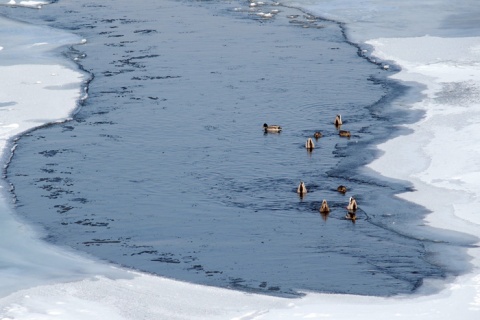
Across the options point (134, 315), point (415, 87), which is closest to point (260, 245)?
point (134, 315)

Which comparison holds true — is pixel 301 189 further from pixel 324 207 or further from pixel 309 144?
pixel 309 144

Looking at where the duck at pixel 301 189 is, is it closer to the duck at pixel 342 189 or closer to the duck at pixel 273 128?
the duck at pixel 342 189

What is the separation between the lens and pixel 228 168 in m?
15.1

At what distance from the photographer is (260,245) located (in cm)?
1230

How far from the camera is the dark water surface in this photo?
1186 centimetres

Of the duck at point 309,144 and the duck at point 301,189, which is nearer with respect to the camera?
the duck at point 301,189

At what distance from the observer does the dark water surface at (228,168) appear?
11.9 metres

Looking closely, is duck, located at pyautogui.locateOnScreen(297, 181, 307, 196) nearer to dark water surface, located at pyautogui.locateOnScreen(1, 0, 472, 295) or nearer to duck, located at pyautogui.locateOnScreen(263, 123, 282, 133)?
dark water surface, located at pyautogui.locateOnScreen(1, 0, 472, 295)

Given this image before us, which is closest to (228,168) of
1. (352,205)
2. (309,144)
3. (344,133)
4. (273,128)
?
(309,144)

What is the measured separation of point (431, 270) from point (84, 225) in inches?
186

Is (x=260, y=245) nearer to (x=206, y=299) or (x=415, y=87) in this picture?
(x=206, y=299)

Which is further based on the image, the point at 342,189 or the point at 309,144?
the point at 309,144

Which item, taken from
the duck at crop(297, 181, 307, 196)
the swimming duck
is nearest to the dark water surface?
the swimming duck

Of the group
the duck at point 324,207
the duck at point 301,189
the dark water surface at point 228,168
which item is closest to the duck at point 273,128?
the dark water surface at point 228,168
